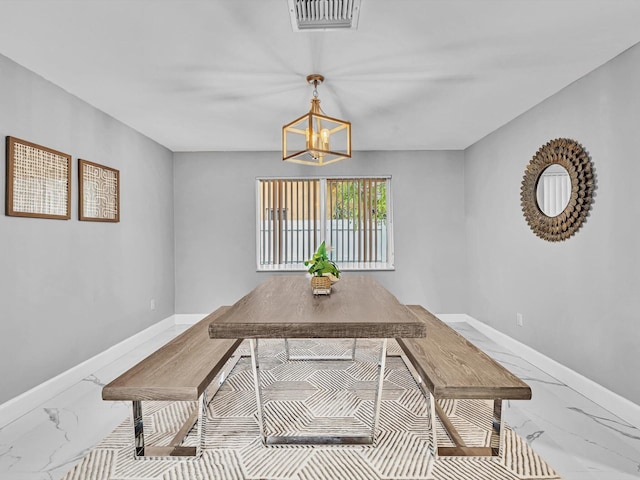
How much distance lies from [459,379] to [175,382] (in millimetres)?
1393

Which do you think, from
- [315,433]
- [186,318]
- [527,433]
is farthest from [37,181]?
[527,433]

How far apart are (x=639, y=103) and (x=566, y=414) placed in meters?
2.00

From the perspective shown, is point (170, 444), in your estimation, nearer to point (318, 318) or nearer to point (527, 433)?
point (318, 318)

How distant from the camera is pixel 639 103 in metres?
2.24

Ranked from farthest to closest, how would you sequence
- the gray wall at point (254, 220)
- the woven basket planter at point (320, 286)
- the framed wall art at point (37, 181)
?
the gray wall at point (254, 220) < the framed wall art at point (37, 181) < the woven basket planter at point (320, 286)

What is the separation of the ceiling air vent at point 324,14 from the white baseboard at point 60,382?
287 cm

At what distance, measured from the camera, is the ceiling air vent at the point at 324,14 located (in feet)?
5.81

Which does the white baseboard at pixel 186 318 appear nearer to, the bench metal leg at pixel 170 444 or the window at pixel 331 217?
the window at pixel 331 217

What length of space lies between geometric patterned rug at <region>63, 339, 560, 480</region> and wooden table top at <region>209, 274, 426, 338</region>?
732 millimetres

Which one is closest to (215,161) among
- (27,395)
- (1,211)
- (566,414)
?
(1,211)

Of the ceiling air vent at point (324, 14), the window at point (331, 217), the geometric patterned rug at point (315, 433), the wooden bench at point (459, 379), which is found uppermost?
the ceiling air vent at point (324, 14)

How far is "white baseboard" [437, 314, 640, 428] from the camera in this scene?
7.46 feet

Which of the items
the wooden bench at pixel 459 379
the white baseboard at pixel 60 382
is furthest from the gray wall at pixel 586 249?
the white baseboard at pixel 60 382

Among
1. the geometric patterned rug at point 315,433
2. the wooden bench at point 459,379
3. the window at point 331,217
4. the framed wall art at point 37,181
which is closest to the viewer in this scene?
the wooden bench at point 459,379
